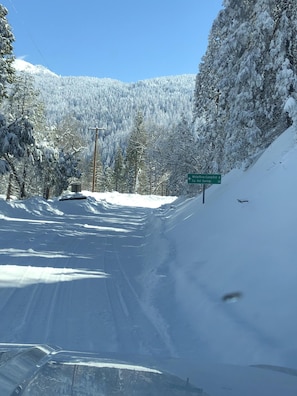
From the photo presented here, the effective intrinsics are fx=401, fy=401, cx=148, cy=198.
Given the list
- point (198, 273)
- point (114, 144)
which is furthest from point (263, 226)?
point (114, 144)

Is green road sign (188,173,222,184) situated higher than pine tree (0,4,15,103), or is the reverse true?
pine tree (0,4,15,103)

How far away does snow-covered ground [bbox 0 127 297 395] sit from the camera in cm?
527

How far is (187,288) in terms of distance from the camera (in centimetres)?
789

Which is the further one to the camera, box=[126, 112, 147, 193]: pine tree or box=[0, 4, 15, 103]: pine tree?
box=[126, 112, 147, 193]: pine tree

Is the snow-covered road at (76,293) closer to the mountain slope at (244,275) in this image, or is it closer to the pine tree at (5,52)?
the mountain slope at (244,275)

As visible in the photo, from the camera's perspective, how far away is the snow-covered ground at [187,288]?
207 inches

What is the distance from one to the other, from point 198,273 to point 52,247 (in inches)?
221

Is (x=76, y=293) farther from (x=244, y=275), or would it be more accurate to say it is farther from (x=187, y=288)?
→ (x=244, y=275)

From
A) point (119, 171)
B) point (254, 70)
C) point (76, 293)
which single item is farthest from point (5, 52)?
point (119, 171)

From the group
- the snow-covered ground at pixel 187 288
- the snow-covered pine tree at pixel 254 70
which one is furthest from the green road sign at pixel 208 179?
the snow-covered pine tree at pixel 254 70

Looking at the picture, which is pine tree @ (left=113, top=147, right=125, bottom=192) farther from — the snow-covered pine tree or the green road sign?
the green road sign

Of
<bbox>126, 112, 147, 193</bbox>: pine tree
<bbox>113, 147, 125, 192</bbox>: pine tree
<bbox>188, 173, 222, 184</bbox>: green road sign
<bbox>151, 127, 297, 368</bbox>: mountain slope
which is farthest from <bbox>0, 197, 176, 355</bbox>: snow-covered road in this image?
<bbox>113, 147, 125, 192</bbox>: pine tree

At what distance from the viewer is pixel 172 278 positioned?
8.90 m

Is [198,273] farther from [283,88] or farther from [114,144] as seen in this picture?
[114,144]
